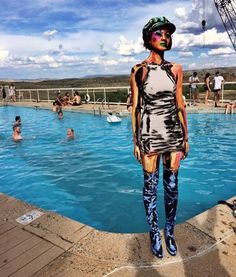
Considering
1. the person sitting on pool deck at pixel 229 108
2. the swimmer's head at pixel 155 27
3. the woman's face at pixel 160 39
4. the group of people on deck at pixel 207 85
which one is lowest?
the person sitting on pool deck at pixel 229 108

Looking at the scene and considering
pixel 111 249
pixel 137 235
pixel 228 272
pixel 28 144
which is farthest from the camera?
pixel 28 144

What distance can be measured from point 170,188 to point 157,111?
772 mm

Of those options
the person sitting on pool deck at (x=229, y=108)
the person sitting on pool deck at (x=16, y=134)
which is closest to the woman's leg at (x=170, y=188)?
the person sitting on pool deck at (x=16, y=134)

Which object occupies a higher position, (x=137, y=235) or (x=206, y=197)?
(x=137, y=235)

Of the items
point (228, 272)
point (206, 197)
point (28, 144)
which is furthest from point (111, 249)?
point (28, 144)

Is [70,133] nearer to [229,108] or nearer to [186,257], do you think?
[229,108]

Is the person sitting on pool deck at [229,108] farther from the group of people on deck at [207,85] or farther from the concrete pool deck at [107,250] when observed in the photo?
the concrete pool deck at [107,250]

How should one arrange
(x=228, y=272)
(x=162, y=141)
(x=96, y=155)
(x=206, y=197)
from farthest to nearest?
(x=96, y=155), (x=206, y=197), (x=162, y=141), (x=228, y=272)

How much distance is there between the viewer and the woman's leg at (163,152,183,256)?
9.58 ft

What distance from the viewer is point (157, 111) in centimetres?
281

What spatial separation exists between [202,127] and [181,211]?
7.34 meters

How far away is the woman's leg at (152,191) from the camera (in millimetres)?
2898

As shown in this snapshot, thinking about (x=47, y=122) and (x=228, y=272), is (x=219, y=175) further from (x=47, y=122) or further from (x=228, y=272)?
A: (x=47, y=122)

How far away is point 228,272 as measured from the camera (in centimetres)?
265
